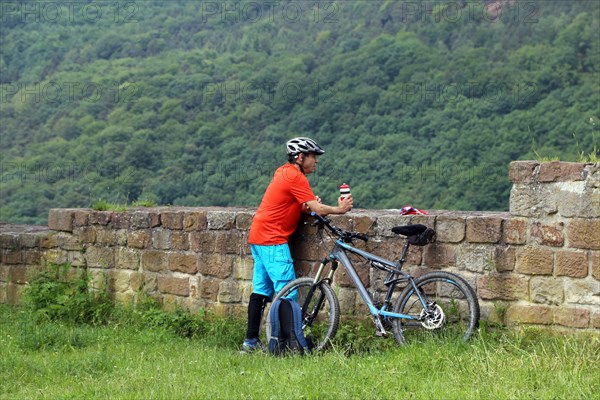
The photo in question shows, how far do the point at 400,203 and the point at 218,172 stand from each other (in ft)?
17.3

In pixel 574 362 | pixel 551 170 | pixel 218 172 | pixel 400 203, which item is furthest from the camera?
pixel 218 172

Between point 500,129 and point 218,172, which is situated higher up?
point 500,129

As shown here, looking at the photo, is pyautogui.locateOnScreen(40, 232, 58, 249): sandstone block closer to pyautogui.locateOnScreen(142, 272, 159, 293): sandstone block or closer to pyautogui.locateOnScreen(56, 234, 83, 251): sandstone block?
pyautogui.locateOnScreen(56, 234, 83, 251): sandstone block

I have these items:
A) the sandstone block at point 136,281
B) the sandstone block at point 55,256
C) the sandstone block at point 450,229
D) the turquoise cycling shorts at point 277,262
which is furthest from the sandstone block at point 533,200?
the sandstone block at point 55,256

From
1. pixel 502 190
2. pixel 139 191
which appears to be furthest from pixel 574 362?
pixel 139 191

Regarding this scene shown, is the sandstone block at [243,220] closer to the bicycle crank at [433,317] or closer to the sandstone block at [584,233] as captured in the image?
the bicycle crank at [433,317]

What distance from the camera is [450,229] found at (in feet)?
24.6

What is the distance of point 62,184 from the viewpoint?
23.0 meters

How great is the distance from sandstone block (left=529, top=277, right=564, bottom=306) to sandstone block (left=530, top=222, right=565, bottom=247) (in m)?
0.28

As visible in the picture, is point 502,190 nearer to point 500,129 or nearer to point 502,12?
point 500,129

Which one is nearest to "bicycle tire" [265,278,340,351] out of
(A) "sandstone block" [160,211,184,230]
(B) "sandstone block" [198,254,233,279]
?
(B) "sandstone block" [198,254,233,279]

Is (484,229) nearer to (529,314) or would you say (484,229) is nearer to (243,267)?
(529,314)

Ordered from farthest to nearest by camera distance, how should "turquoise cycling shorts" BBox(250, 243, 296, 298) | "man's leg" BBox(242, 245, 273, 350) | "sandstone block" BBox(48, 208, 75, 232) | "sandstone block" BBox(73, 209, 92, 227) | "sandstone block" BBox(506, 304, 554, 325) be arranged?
"sandstone block" BBox(48, 208, 75, 232) → "sandstone block" BBox(73, 209, 92, 227) → "man's leg" BBox(242, 245, 273, 350) → "turquoise cycling shorts" BBox(250, 243, 296, 298) → "sandstone block" BBox(506, 304, 554, 325)

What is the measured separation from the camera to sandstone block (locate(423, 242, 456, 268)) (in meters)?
7.50
